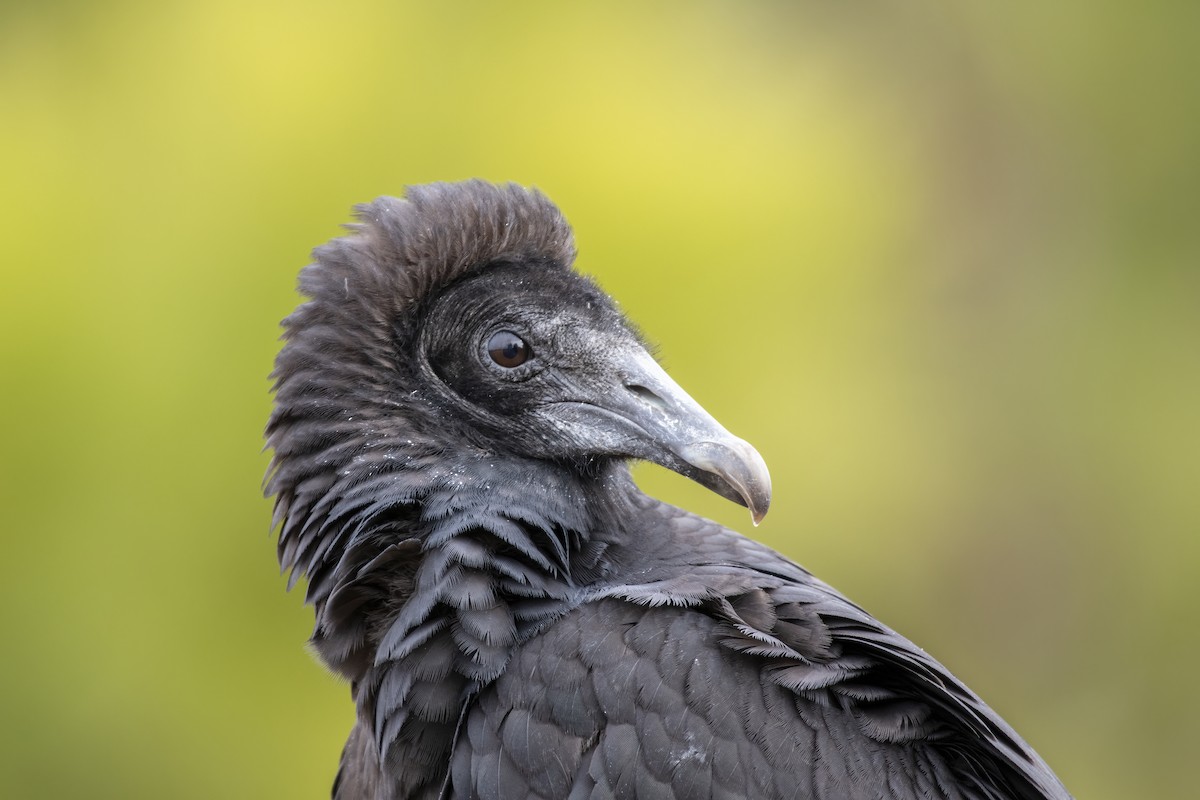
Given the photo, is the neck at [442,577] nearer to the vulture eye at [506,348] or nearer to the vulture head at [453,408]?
the vulture head at [453,408]

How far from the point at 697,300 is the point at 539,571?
189 inches

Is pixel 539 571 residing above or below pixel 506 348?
below

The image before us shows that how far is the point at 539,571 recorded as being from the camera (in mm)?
3223

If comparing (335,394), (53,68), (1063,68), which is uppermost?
(1063,68)

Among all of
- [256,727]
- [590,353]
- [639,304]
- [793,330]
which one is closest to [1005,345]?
[793,330]

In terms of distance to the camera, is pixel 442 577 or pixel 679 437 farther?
pixel 679 437

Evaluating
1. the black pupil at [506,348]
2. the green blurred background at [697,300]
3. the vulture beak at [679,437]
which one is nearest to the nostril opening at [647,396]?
the vulture beak at [679,437]

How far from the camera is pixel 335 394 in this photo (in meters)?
3.50

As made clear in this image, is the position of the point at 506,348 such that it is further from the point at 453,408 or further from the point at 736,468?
the point at 736,468

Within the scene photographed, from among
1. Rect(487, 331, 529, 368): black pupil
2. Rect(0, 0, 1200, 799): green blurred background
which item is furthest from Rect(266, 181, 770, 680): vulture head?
Rect(0, 0, 1200, 799): green blurred background

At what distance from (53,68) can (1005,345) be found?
669cm

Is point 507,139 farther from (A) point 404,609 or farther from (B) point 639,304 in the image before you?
(A) point 404,609

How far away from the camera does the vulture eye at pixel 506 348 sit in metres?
3.61

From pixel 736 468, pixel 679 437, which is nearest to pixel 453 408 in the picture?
pixel 679 437
